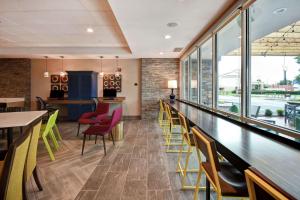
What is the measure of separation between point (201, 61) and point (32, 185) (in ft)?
14.6

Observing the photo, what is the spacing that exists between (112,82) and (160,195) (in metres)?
6.45

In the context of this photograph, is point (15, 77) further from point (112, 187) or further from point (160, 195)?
point (160, 195)

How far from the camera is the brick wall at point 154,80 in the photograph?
7941 millimetres

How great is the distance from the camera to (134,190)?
2.38 metres

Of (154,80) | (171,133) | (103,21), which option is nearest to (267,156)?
(171,133)

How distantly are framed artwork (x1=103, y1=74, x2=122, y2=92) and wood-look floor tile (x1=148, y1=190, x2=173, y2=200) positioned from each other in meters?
6.20

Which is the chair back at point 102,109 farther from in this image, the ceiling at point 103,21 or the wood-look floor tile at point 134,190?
the wood-look floor tile at point 134,190

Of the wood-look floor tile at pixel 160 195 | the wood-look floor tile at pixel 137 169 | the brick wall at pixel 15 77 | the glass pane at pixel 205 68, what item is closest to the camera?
the wood-look floor tile at pixel 160 195

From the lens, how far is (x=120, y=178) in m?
2.69

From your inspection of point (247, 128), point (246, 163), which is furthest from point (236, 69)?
point (246, 163)

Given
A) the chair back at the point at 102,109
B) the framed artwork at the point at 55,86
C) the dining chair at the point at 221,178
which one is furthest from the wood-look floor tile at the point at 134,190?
the framed artwork at the point at 55,86

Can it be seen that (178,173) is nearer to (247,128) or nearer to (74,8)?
(247,128)

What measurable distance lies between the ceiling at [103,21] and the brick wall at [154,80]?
1.75 meters

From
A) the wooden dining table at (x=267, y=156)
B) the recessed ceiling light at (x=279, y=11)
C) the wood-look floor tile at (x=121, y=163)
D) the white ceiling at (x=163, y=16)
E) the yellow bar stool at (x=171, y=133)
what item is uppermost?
the white ceiling at (x=163, y=16)
